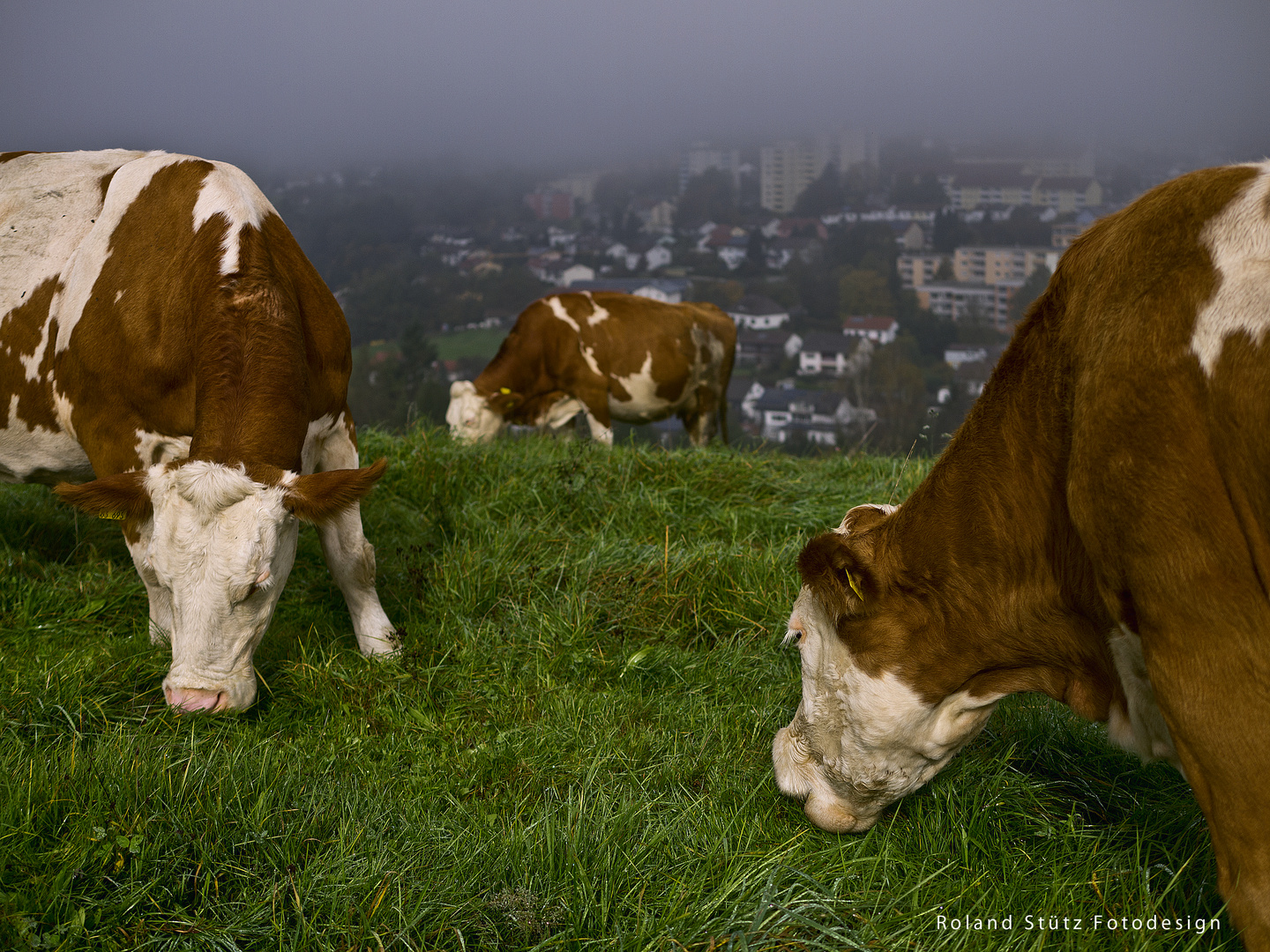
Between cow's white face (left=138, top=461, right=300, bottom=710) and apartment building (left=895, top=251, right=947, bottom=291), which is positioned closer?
cow's white face (left=138, top=461, right=300, bottom=710)

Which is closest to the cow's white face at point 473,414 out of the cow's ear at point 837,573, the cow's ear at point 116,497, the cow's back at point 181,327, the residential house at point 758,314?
the cow's back at point 181,327

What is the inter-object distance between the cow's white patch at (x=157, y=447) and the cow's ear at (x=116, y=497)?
2.02 ft

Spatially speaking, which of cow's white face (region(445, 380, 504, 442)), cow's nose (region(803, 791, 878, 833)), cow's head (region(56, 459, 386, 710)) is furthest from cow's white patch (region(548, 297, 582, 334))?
cow's nose (region(803, 791, 878, 833))

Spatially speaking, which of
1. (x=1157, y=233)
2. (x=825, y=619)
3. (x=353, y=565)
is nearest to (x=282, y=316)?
(x=353, y=565)

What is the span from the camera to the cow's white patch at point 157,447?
4.37 m

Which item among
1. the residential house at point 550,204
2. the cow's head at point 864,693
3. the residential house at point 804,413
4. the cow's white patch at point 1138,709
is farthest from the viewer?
the residential house at point 550,204

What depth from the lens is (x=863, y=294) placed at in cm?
4962

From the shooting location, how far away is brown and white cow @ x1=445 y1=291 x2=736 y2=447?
1198cm

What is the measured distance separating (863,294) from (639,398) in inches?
1573

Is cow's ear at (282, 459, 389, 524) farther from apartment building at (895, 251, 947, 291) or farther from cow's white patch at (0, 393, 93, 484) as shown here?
apartment building at (895, 251, 947, 291)

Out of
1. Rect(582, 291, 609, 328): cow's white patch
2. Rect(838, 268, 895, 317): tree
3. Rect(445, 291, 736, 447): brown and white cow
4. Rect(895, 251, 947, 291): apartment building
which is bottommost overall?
Rect(838, 268, 895, 317): tree

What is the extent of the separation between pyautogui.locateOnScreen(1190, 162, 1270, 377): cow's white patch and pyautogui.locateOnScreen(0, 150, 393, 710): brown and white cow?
2.88 metres

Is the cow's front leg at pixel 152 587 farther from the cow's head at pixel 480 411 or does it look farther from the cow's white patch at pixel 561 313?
the cow's white patch at pixel 561 313

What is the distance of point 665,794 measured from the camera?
10.9 ft
